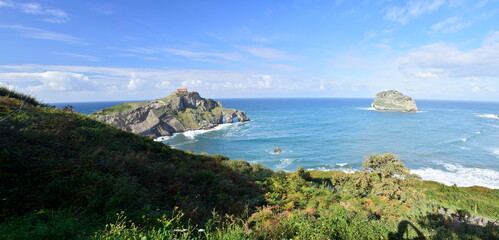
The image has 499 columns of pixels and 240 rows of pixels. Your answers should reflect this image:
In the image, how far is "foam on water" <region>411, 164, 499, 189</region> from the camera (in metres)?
37.8

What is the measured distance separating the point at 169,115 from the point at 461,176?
110000 millimetres

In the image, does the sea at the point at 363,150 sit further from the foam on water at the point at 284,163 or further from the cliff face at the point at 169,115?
the cliff face at the point at 169,115

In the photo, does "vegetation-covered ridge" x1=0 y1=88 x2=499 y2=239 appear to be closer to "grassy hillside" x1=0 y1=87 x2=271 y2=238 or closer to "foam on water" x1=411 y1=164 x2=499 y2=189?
"grassy hillside" x1=0 y1=87 x2=271 y2=238

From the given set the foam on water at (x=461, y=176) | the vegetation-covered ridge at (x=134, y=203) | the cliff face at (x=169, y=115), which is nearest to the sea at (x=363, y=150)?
the foam on water at (x=461, y=176)

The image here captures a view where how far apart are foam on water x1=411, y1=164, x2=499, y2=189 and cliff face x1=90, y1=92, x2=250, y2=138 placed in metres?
93.3

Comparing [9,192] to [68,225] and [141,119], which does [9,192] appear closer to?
[68,225]

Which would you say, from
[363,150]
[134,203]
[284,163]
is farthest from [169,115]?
[134,203]

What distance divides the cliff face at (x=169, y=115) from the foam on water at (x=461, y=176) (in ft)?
306

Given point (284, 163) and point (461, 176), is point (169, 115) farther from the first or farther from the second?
point (461, 176)

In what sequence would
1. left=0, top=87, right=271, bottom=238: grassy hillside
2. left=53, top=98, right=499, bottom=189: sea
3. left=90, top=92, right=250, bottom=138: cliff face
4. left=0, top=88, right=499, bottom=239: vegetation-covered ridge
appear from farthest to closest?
left=90, top=92, right=250, bottom=138: cliff face < left=53, top=98, right=499, bottom=189: sea < left=0, top=87, right=271, bottom=238: grassy hillside < left=0, top=88, right=499, bottom=239: vegetation-covered ridge

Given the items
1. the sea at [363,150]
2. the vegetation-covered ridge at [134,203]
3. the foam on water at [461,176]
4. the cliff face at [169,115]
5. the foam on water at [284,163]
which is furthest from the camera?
the cliff face at [169,115]

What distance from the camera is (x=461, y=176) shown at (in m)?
41.4

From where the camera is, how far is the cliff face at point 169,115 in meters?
96.2

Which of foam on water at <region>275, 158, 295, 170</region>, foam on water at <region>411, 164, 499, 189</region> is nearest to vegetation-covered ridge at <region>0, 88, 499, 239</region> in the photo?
foam on water at <region>275, 158, 295, 170</region>
